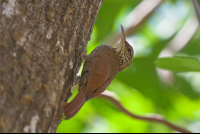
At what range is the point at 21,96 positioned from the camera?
53.6 inches

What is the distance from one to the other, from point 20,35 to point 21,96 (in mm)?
452

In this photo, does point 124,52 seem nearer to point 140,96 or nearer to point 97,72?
point 97,72

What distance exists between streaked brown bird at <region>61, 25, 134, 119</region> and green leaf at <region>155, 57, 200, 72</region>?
1.93 feet

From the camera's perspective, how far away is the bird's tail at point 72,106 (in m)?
1.76

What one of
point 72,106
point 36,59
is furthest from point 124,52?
point 36,59

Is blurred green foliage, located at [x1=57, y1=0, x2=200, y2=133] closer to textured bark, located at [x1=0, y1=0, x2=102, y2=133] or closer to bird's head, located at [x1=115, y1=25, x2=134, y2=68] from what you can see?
bird's head, located at [x1=115, y1=25, x2=134, y2=68]

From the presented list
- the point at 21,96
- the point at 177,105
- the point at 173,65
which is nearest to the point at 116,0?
the point at 177,105

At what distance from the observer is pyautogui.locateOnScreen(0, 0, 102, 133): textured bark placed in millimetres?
1342

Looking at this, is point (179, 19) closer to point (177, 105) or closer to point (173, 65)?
point (177, 105)

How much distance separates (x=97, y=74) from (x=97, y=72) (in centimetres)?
2

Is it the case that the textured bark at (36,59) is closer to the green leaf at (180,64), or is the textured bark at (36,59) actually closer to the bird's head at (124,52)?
the green leaf at (180,64)

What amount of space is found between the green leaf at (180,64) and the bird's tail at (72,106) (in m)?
1.07

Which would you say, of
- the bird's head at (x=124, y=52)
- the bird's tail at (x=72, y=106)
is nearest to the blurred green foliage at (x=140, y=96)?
the bird's head at (x=124, y=52)

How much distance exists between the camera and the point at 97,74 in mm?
2461
